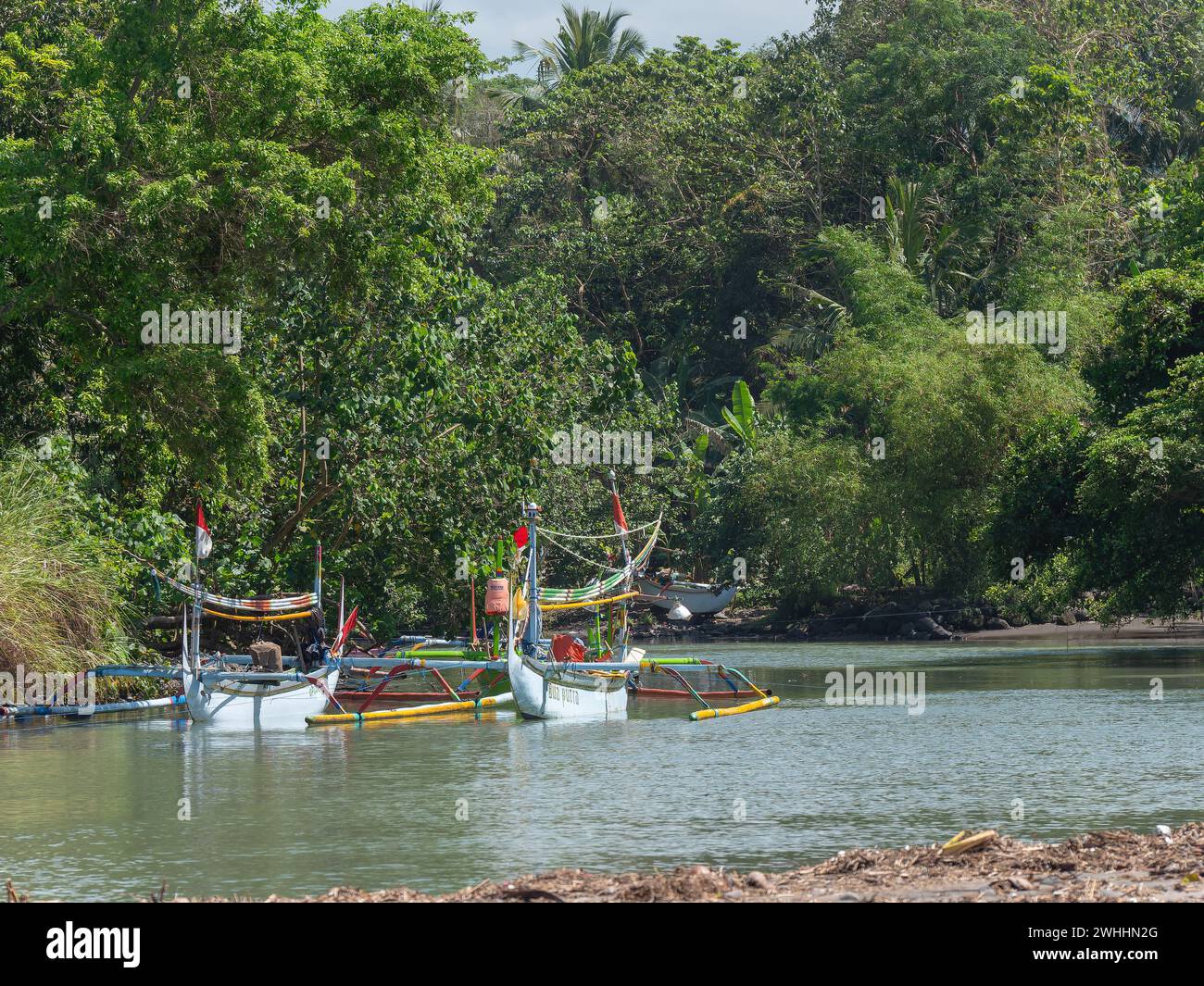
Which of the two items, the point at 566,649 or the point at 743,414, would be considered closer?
the point at 566,649

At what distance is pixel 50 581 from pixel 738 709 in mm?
11996

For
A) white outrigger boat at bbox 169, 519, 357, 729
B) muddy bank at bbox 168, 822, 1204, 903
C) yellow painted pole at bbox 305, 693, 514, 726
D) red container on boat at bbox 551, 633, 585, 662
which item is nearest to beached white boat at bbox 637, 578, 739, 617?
yellow painted pole at bbox 305, 693, 514, 726

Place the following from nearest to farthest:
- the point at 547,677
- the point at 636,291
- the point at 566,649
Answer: the point at 547,677
the point at 566,649
the point at 636,291

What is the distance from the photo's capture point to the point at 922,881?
10312 mm

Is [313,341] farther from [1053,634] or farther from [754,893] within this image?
[1053,634]

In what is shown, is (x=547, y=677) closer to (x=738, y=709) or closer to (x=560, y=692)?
(x=560, y=692)

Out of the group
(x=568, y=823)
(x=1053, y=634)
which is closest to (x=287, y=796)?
(x=568, y=823)

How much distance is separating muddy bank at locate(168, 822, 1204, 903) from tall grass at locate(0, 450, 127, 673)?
15259 millimetres

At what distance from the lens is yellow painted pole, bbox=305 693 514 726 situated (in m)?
26.2

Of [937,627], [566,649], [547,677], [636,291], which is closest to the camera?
[547,677]

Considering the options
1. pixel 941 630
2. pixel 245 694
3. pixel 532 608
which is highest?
pixel 532 608

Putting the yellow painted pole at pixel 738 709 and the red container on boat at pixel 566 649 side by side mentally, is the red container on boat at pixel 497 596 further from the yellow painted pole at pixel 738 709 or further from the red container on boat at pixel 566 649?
the yellow painted pole at pixel 738 709

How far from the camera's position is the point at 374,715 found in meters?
26.6

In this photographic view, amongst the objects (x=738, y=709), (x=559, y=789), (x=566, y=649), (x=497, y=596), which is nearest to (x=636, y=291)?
(x=566, y=649)
